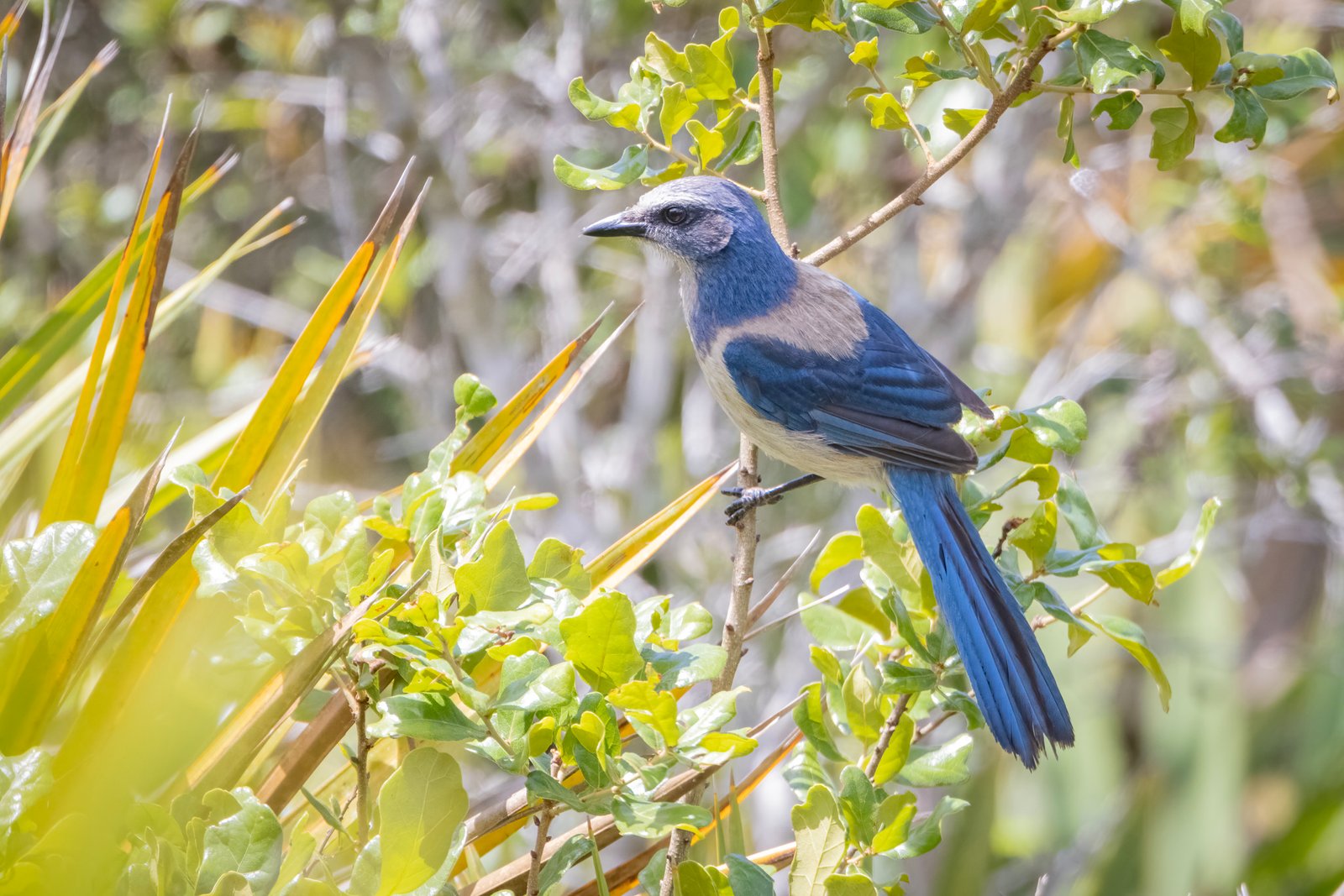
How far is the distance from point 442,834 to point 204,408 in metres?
4.33

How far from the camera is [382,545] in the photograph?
1673 millimetres

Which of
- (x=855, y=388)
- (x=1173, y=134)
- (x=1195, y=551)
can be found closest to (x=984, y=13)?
(x=1173, y=134)

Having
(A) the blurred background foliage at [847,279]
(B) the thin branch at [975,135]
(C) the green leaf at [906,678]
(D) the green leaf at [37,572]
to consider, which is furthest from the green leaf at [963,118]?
(A) the blurred background foliage at [847,279]

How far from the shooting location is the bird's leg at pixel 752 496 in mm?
2064

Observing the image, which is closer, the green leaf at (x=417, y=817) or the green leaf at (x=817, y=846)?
the green leaf at (x=417, y=817)

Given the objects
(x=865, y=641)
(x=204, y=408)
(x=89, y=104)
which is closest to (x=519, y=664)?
(x=865, y=641)

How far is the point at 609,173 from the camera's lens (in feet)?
5.83

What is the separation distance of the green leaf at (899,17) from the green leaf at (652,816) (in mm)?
1047

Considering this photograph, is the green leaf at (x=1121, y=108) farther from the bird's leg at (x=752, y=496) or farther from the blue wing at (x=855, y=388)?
the blue wing at (x=855, y=388)

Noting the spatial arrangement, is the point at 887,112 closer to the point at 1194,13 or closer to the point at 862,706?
the point at 1194,13

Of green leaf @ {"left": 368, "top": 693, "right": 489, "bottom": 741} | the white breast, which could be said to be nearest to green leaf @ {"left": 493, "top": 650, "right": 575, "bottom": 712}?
green leaf @ {"left": 368, "top": 693, "right": 489, "bottom": 741}

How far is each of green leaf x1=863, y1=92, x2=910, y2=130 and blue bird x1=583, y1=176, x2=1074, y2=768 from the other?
2.63ft

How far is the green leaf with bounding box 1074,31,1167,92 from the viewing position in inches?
61.0

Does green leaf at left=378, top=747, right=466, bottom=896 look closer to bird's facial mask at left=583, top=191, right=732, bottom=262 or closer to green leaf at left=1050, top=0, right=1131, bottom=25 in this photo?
green leaf at left=1050, top=0, right=1131, bottom=25
